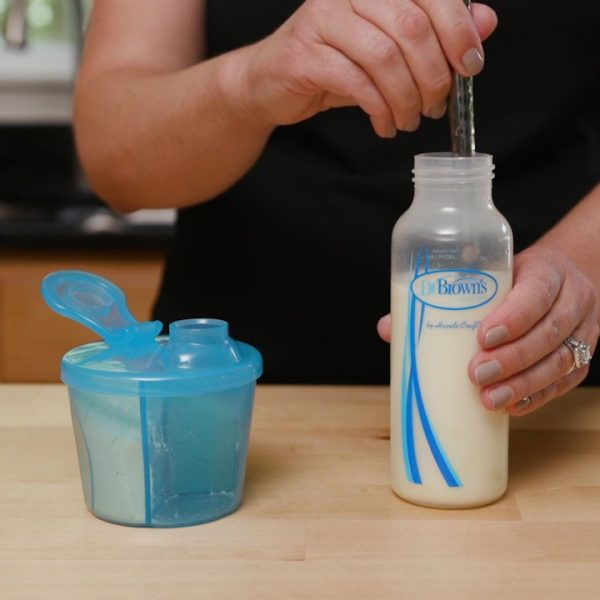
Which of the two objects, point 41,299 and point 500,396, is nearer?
point 500,396

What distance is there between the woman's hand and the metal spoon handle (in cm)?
10

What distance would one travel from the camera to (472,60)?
726 millimetres

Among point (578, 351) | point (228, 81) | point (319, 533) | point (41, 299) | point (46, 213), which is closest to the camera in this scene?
point (319, 533)

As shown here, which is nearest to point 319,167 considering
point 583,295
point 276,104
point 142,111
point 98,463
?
point 142,111

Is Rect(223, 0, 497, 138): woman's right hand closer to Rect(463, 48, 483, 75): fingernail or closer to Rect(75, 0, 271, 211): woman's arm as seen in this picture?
Rect(463, 48, 483, 75): fingernail

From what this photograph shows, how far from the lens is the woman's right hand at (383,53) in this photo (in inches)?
28.6

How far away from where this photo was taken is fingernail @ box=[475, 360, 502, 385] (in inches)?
28.4

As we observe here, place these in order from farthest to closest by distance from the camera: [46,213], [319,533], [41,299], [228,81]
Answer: [46,213] < [41,299] < [228,81] < [319,533]

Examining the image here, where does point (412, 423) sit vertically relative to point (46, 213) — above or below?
above

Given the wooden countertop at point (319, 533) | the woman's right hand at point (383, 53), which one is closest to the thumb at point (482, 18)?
the woman's right hand at point (383, 53)

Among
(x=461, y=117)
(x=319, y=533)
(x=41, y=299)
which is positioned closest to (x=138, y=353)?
(x=319, y=533)

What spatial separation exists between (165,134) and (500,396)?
491 millimetres

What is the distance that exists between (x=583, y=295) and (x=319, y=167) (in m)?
0.45

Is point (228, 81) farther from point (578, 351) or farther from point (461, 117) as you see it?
point (578, 351)
